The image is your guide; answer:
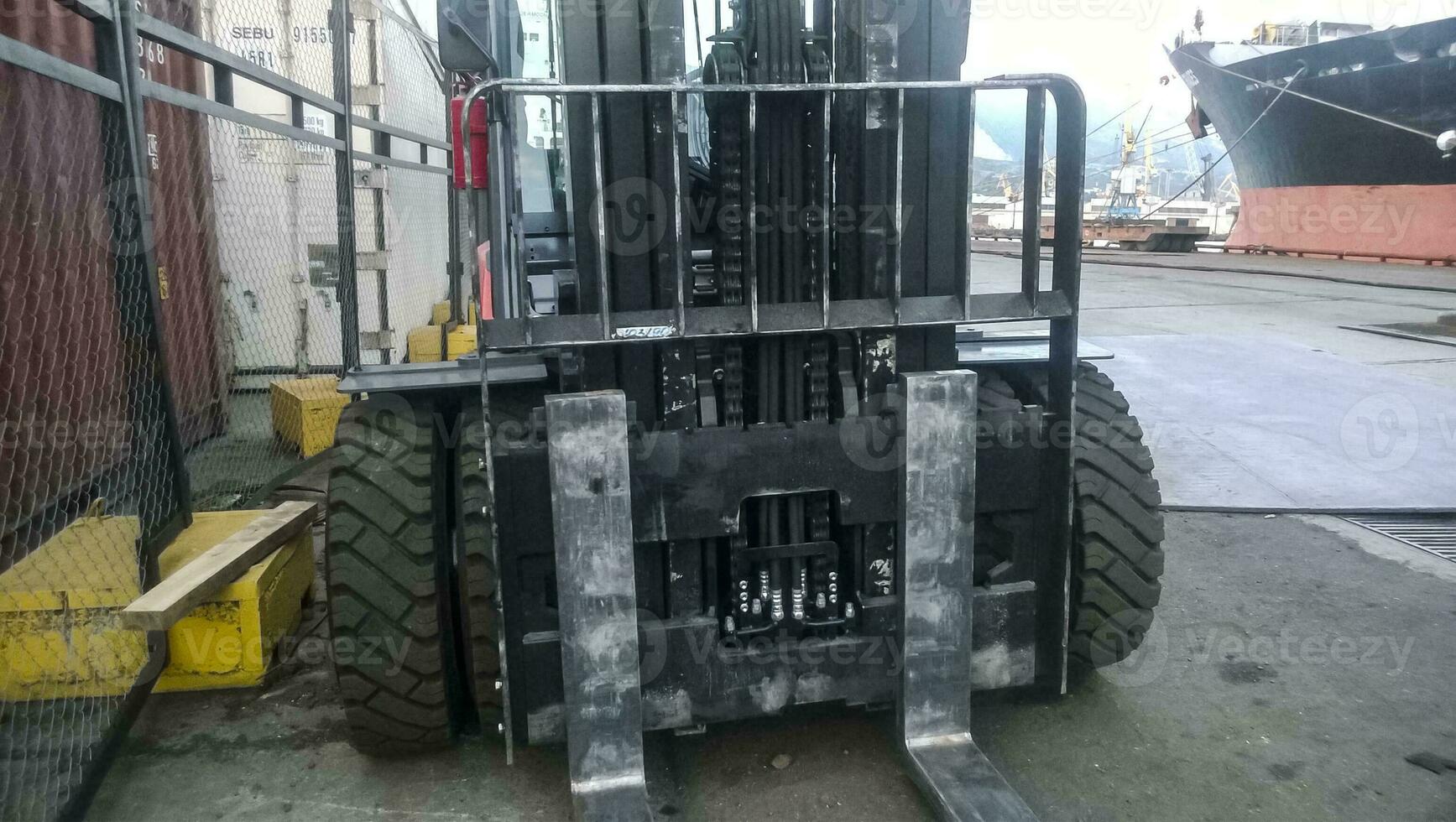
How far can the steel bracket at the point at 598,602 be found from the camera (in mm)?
2480

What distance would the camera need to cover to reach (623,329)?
97.0 inches

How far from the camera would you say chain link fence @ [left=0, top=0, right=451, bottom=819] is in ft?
10.8

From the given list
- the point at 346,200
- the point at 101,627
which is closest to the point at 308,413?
the point at 346,200

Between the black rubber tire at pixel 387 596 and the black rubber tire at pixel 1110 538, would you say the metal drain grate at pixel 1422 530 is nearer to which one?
the black rubber tire at pixel 1110 538

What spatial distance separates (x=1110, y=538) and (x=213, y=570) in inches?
118

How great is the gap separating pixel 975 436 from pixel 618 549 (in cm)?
105

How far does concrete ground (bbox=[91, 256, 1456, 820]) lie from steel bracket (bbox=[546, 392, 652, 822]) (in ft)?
0.64

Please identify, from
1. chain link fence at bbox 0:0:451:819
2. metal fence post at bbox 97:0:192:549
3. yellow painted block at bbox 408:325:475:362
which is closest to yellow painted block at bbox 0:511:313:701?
chain link fence at bbox 0:0:451:819

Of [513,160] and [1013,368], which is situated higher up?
[513,160]

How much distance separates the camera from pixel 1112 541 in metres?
3.06

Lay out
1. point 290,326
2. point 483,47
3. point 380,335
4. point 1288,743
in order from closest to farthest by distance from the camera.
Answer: point 1288,743 < point 483,47 < point 380,335 < point 290,326

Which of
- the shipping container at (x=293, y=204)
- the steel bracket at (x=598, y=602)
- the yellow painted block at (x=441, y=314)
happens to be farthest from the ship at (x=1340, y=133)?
the steel bracket at (x=598, y=602)

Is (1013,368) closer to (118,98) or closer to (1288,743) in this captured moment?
(1288,743)

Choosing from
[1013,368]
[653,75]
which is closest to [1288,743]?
[1013,368]
